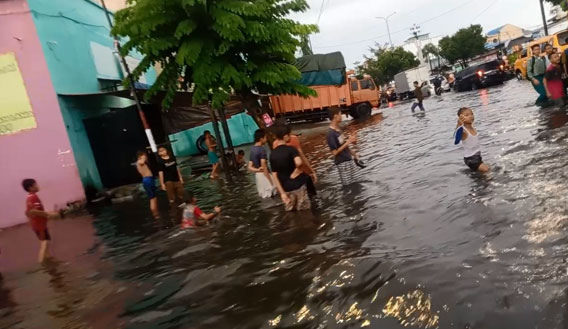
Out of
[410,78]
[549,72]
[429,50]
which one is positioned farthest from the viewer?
[429,50]

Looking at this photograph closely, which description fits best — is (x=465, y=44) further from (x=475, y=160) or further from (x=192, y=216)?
(x=192, y=216)

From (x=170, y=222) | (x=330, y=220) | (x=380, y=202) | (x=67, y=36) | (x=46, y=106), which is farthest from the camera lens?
(x=67, y=36)

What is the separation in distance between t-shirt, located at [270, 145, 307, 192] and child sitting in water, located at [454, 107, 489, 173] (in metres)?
2.51

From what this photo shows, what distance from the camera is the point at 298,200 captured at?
7.08 m

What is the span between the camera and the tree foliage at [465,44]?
2467 inches

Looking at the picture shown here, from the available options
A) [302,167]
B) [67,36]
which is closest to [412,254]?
[302,167]

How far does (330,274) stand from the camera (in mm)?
4527

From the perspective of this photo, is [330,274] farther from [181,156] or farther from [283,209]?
[181,156]

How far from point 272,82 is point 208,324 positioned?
806 cm

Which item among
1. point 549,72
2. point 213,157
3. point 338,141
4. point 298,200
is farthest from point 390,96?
point 298,200

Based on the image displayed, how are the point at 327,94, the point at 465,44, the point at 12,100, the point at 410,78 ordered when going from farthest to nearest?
the point at 465,44 → the point at 410,78 → the point at 327,94 → the point at 12,100

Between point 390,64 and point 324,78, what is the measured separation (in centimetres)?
3972

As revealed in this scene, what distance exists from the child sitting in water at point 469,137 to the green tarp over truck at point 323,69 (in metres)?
19.8

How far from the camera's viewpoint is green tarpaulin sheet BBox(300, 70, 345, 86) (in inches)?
1037
